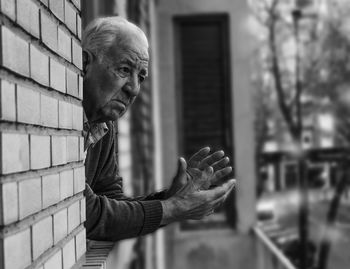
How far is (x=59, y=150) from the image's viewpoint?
158cm

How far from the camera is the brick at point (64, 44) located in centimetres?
162

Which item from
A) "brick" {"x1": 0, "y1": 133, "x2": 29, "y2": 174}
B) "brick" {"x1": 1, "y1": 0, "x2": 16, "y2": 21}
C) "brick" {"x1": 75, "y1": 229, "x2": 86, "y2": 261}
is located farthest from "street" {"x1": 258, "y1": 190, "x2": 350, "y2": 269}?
"brick" {"x1": 1, "y1": 0, "x2": 16, "y2": 21}

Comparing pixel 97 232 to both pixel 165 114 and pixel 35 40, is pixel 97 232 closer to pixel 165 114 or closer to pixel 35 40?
pixel 35 40

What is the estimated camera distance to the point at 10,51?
118cm

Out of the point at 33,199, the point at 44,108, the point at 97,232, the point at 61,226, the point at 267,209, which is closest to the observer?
the point at 33,199

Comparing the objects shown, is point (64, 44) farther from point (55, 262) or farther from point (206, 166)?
point (206, 166)

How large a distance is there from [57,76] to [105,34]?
583 mm

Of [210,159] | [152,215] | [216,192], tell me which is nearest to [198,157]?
[210,159]

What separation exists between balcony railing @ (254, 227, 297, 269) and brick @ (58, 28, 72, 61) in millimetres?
5897

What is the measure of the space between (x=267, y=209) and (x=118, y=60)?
19.4 meters

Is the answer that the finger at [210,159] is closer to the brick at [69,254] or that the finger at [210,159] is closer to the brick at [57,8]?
the brick at [69,254]

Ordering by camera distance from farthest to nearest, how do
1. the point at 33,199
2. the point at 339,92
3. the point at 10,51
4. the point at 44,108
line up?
1. the point at 339,92
2. the point at 44,108
3. the point at 33,199
4. the point at 10,51

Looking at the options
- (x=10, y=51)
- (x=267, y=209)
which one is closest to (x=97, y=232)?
(x=10, y=51)

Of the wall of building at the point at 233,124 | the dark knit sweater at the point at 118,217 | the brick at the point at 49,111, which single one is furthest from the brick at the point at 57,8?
the wall of building at the point at 233,124
